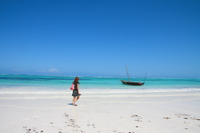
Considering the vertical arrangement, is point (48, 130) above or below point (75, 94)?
below

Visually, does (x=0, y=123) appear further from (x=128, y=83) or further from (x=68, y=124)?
(x=128, y=83)

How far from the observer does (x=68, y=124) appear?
20.5 ft

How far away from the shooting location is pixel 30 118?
22.9ft

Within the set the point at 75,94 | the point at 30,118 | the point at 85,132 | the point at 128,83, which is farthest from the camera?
the point at 128,83

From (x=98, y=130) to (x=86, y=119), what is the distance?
1.58 m

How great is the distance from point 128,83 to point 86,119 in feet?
123

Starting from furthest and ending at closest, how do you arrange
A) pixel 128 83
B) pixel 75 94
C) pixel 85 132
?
pixel 128 83 < pixel 75 94 < pixel 85 132

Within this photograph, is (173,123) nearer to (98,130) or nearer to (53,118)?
(98,130)

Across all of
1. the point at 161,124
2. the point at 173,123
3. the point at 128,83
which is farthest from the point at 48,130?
the point at 128,83

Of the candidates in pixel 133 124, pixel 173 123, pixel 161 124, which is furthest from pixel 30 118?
pixel 173 123

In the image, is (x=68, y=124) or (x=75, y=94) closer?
(x=68, y=124)

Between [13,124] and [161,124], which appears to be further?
[161,124]

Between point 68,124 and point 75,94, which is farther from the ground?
point 75,94

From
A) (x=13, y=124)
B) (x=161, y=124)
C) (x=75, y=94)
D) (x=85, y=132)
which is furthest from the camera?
(x=75, y=94)
